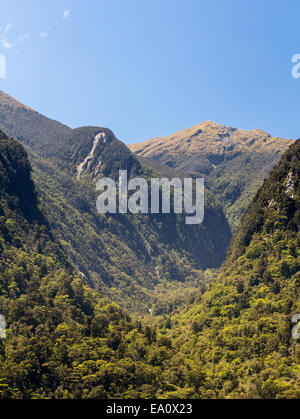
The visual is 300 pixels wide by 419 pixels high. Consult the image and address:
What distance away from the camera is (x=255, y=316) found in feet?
285

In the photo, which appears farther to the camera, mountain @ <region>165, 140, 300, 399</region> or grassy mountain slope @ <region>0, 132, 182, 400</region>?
mountain @ <region>165, 140, 300, 399</region>

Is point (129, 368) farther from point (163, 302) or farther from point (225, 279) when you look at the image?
point (163, 302)

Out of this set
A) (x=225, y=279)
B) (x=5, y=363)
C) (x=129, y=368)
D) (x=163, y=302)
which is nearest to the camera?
(x=5, y=363)

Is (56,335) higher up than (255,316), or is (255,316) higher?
(255,316)

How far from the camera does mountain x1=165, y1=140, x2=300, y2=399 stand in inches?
2635

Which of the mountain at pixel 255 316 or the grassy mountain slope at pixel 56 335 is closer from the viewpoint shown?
the grassy mountain slope at pixel 56 335

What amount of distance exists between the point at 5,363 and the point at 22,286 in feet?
106

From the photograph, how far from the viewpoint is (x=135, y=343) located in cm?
8144

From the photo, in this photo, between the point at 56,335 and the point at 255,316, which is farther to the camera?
the point at 255,316

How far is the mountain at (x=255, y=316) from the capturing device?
220 ft

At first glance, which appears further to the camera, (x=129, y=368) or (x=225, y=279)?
(x=225, y=279)
